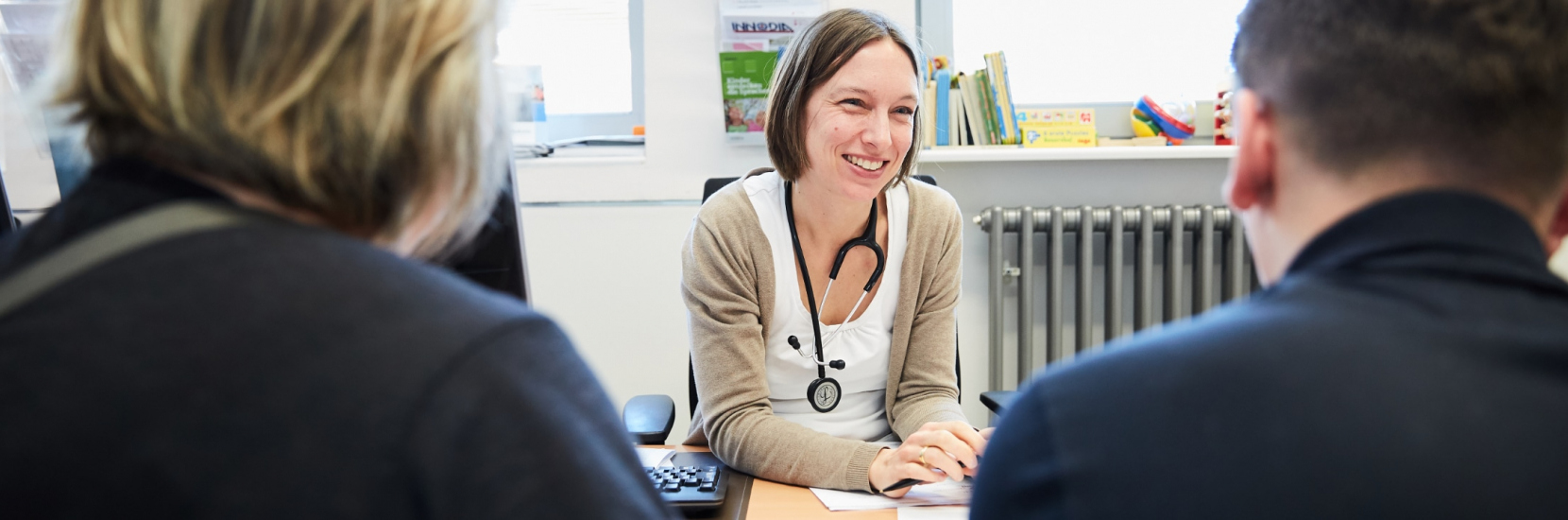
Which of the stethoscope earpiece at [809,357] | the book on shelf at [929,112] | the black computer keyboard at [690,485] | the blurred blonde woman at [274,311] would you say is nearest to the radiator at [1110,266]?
the book on shelf at [929,112]

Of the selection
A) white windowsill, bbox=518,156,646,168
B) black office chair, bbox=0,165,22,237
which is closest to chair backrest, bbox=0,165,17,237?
black office chair, bbox=0,165,22,237

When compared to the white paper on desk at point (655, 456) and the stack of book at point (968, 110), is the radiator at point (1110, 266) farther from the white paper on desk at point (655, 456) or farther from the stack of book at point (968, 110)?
the white paper on desk at point (655, 456)

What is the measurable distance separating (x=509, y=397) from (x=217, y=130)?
0.19 meters

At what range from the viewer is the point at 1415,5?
0.49m

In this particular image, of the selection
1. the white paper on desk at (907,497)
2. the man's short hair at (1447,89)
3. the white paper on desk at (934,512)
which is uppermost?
the man's short hair at (1447,89)

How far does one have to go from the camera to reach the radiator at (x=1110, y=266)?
2.42 metres

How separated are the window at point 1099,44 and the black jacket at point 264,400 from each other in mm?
2288

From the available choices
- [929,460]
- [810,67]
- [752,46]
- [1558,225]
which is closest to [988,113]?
[752,46]

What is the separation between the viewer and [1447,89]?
485 millimetres

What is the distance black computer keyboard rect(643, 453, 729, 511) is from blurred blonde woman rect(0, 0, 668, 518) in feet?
1.82

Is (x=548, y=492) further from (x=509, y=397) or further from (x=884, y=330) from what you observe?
(x=884, y=330)

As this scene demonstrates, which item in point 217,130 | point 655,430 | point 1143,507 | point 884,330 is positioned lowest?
point 655,430

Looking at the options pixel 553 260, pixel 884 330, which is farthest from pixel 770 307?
pixel 553 260

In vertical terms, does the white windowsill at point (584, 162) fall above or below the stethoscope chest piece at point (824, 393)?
above
